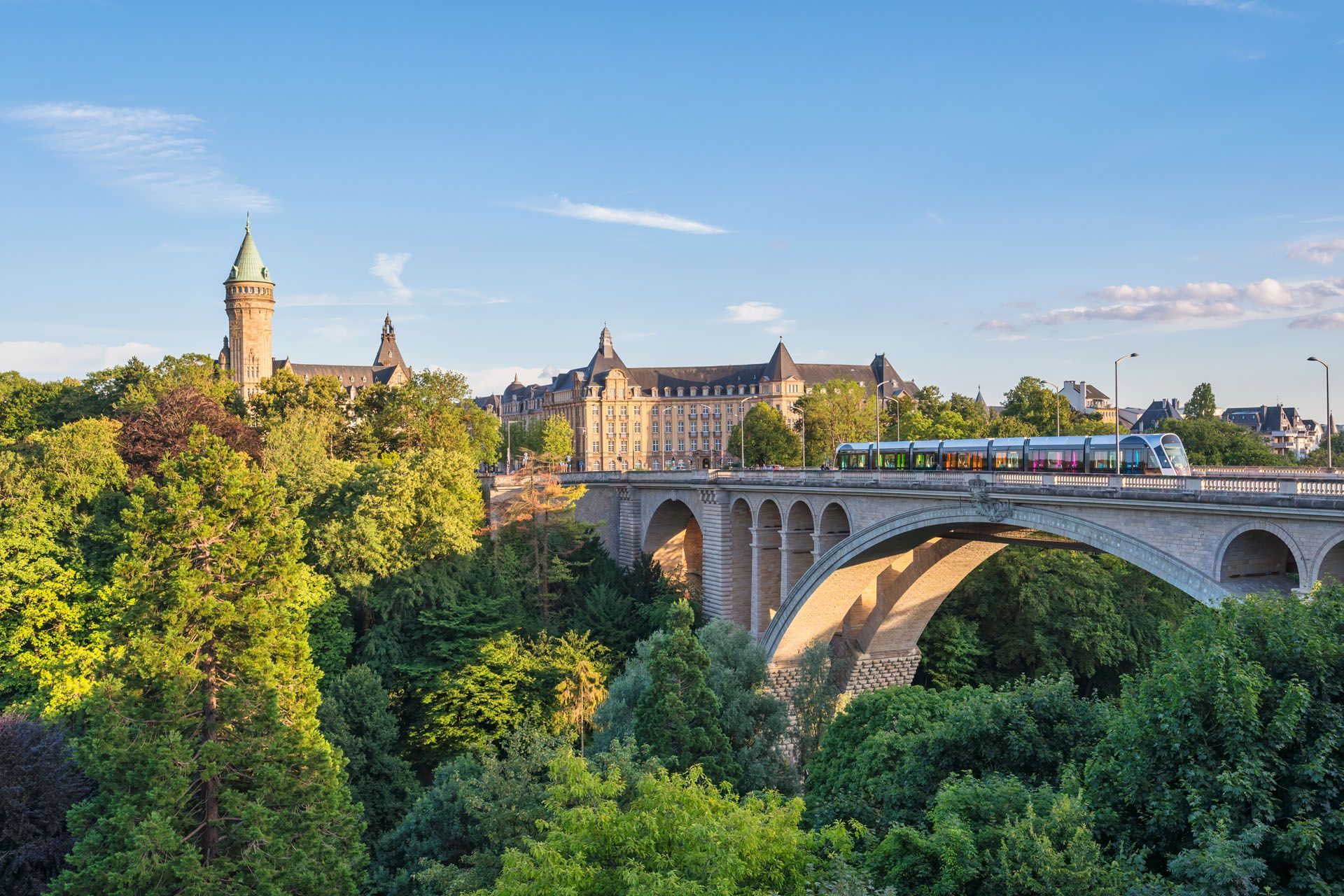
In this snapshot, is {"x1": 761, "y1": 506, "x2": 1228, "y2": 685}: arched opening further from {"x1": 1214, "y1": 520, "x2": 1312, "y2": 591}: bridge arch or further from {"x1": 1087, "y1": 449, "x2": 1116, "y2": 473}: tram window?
{"x1": 1214, "y1": 520, "x2": 1312, "y2": 591}: bridge arch

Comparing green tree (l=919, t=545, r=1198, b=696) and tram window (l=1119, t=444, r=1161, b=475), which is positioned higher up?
tram window (l=1119, t=444, r=1161, b=475)

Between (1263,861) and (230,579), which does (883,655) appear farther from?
(1263,861)

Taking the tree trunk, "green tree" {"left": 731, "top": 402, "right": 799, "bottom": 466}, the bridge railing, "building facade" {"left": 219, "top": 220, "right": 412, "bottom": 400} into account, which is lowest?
the tree trunk

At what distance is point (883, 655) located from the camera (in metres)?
44.0

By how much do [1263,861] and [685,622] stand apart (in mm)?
17607

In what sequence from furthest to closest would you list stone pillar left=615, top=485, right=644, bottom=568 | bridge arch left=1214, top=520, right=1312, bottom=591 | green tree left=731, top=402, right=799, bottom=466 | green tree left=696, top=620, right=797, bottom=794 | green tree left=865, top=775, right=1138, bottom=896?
green tree left=731, top=402, right=799, bottom=466 → stone pillar left=615, top=485, right=644, bottom=568 → green tree left=696, top=620, right=797, bottom=794 → bridge arch left=1214, top=520, right=1312, bottom=591 → green tree left=865, top=775, right=1138, bottom=896

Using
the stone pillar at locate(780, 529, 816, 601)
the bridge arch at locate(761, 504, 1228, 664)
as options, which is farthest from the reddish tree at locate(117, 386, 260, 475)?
the bridge arch at locate(761, 504, 1228, 664)

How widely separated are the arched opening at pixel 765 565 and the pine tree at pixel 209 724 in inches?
915

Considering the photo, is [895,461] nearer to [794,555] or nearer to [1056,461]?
[794,555]

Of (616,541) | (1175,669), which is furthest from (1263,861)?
(616,541)

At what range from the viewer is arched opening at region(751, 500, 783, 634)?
45219mm

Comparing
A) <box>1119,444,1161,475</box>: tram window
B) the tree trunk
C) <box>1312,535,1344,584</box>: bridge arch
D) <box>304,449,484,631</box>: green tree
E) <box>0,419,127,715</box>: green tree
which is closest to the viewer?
<box>1312,535,1344,584</box>: bridge arch

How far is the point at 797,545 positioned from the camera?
42875 mm

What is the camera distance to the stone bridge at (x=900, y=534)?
70.6ft
